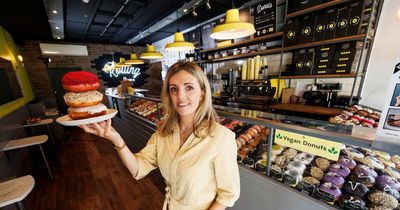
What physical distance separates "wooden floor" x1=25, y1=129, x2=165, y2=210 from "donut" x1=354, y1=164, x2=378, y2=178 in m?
2.15

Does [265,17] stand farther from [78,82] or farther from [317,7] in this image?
[78,82]

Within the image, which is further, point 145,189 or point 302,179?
point 145,189

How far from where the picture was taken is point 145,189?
253 centimetres

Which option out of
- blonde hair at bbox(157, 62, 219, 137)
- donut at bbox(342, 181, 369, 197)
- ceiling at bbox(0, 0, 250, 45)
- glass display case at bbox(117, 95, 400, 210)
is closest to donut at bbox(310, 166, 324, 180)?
glass display case at bbox(117, 95, 400, 210)

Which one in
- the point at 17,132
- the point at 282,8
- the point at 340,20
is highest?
the point at 282,8

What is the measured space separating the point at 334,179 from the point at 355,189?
102 mm

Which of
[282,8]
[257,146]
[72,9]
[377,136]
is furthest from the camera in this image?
[72,9]

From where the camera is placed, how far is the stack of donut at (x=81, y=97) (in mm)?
940

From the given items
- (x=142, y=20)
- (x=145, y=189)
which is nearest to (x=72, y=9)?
(x=142, y=20)

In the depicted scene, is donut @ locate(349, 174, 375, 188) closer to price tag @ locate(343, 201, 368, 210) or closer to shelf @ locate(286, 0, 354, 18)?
price tag @ locate(343, 201, 368, 210)

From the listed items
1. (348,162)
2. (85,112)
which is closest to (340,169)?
(348,162)

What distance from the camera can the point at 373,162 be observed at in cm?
110

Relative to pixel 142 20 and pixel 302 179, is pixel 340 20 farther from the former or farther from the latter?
pixel 142 20

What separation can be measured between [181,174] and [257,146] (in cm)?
89
